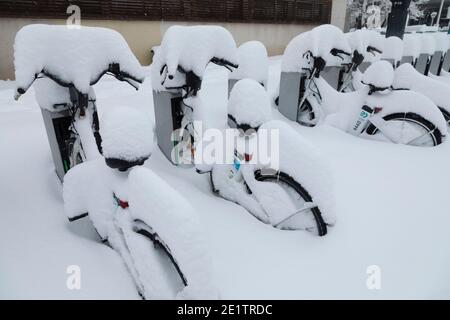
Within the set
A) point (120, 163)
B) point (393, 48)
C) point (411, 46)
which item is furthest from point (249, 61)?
point (411, 46)

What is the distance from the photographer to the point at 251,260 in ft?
6.39

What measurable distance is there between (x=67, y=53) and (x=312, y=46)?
3261 millimetres

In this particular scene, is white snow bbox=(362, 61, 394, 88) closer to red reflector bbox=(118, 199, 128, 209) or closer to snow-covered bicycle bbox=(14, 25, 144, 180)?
snow-covered bicycle bbox=(14, 25, 144, 180)

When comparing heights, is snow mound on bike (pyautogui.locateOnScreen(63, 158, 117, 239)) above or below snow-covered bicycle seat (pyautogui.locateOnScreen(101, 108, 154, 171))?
below

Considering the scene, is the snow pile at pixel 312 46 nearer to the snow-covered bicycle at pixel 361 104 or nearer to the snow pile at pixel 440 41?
the snow-covered bicycle at pixel 361 104

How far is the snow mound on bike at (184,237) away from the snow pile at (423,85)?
442 centimetres

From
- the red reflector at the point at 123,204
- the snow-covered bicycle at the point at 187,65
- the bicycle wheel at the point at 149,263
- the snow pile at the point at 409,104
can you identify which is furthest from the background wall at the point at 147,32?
the bicycle wheel at the point at 149,263

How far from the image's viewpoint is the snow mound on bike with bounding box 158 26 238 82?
8.50 feet

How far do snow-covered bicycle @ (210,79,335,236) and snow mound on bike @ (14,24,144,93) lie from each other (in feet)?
3.75

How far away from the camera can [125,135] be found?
1.67m

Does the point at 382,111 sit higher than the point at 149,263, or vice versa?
the point at 382,111

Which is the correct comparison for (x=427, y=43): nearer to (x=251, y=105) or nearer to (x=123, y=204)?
(x=251, y=105)

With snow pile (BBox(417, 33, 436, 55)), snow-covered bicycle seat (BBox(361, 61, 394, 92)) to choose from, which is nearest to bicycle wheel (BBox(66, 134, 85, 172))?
snow-covered bicycle seat (BBox(361, 61, 394, 92))

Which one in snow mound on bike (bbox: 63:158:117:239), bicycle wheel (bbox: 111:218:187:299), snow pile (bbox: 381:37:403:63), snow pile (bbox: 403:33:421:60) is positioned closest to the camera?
bicycle wheel (bbox: 111:218:187:299)
